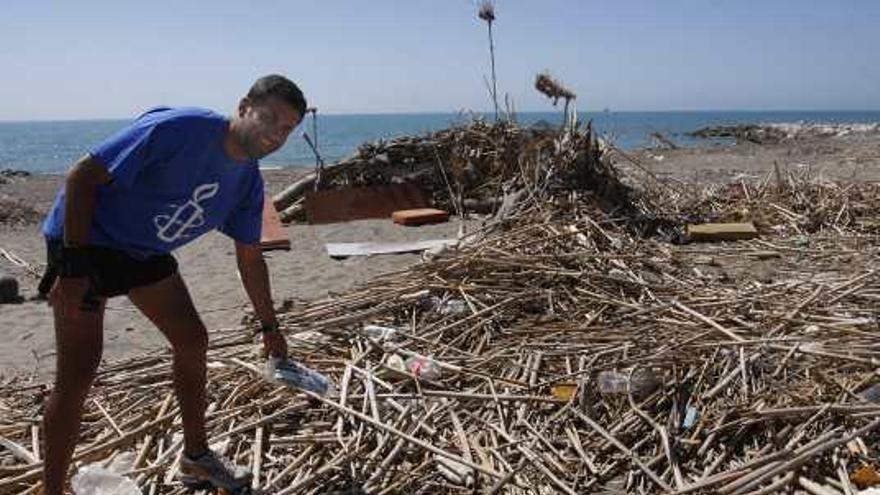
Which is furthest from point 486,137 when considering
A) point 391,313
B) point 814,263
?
point 391,313

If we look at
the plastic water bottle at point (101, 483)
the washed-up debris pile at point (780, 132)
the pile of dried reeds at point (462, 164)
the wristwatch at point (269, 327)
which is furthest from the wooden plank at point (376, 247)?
the washed-up debris pile at point (780, 132)

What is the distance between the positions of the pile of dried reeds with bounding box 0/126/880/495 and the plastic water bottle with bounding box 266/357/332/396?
8 centimetres

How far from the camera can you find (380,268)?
7961 millimetres

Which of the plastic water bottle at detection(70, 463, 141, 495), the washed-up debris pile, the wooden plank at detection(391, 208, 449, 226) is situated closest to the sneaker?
the plastic water bottle at detection(70, 463, 141, 495)

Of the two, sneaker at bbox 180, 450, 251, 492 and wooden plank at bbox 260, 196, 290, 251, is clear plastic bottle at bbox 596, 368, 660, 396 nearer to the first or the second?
sneaker at bbox 180, 450, 251, 492

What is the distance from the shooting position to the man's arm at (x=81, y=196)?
272 cm

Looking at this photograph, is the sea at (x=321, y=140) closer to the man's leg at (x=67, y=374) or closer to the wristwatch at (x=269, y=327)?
the wristwatch at (x=269, y=327)

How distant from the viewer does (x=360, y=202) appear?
11453 millimetres

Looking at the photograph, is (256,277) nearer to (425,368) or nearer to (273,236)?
(425,368)

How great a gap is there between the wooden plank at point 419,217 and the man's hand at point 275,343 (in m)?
6.42

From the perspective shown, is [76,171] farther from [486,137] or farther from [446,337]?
[486,137]

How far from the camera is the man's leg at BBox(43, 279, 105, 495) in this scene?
2.84m

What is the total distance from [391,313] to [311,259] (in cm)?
346

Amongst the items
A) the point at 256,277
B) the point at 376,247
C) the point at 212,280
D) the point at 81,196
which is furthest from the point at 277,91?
the point at 376,247
